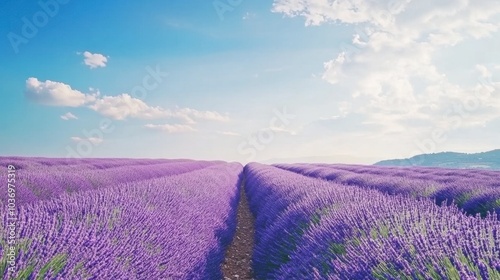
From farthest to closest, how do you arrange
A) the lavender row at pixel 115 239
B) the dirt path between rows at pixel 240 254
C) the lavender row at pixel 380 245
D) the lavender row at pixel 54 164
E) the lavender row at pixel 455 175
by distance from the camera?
the lavender row at pixel 54 164 < the lavender row at pixel 455 175 < the dirt path between rows at pixel 240 254 < the lavender row at pixel 115 239 < the lavender row at pixel 380 245

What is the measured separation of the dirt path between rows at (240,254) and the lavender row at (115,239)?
828 millimetres

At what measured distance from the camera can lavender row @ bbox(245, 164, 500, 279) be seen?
1666 mm

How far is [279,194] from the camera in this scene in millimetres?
7051

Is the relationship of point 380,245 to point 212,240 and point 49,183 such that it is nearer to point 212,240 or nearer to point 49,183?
point 212,240

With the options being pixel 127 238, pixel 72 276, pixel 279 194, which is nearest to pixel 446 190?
pixel 279 194

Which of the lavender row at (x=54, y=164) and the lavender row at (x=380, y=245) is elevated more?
the lavender row at (x=54, y=164)

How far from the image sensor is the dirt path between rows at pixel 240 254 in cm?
527

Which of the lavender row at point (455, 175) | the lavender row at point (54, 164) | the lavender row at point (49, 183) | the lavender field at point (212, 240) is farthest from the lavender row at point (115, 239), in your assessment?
the lavender row at point (455, 175)

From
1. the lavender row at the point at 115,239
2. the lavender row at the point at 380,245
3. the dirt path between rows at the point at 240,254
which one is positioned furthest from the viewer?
the dirt path between rows at the point at 240,254

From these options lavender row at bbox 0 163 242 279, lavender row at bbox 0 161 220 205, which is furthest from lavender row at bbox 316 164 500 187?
lavender row at bbox 0 161 220 205

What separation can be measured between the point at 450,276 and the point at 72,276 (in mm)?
1586

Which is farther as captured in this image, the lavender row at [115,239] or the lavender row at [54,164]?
the lavender row at [54,164]

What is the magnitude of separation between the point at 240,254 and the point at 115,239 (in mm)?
4073

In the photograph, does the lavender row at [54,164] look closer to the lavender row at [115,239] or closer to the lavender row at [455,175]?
the lavender row at [115,239]
